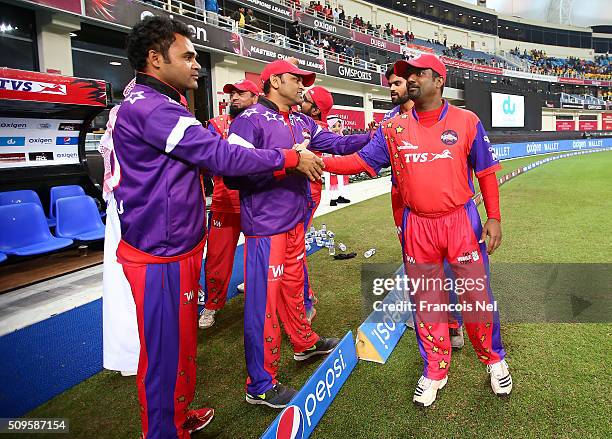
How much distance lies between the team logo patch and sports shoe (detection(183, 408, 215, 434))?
2.09 meters

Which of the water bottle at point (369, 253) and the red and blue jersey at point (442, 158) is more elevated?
the red and blue jersey at point (442, 158)

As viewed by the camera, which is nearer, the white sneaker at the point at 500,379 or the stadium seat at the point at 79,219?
the white sneaker at the point at 500,379

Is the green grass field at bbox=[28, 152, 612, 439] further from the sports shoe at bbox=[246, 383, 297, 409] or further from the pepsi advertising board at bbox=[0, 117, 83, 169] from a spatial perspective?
the pepsi advertising board at bbox=[0, 117, 83, 169]

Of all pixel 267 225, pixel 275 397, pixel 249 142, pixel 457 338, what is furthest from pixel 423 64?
pixel 275 397

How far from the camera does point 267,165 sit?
198 centimetres

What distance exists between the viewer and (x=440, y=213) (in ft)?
7.86

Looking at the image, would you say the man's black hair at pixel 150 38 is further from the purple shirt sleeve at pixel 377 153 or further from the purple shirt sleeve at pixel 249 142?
the purple shirt sleeve at pixel 377 153

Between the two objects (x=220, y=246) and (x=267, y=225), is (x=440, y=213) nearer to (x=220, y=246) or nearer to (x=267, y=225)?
(x=267, y=225)

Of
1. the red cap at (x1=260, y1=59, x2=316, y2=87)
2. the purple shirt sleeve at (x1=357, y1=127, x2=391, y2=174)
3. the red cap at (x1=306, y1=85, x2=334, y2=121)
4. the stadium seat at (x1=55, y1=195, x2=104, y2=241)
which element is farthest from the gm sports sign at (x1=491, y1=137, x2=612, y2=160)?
the red cap at (x1=260, y1=59, x2=316, y2=87)

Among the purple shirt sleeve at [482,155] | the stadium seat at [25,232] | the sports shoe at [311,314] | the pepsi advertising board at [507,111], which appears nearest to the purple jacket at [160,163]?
the purple shirt sleeve at [482,155]

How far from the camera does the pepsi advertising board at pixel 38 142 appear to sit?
5.61 meters

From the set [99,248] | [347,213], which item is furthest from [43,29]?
[347,213]

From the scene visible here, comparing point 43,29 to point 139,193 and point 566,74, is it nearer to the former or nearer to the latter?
point 139,193

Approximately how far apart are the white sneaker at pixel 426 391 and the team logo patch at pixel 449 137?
1.43 meters
